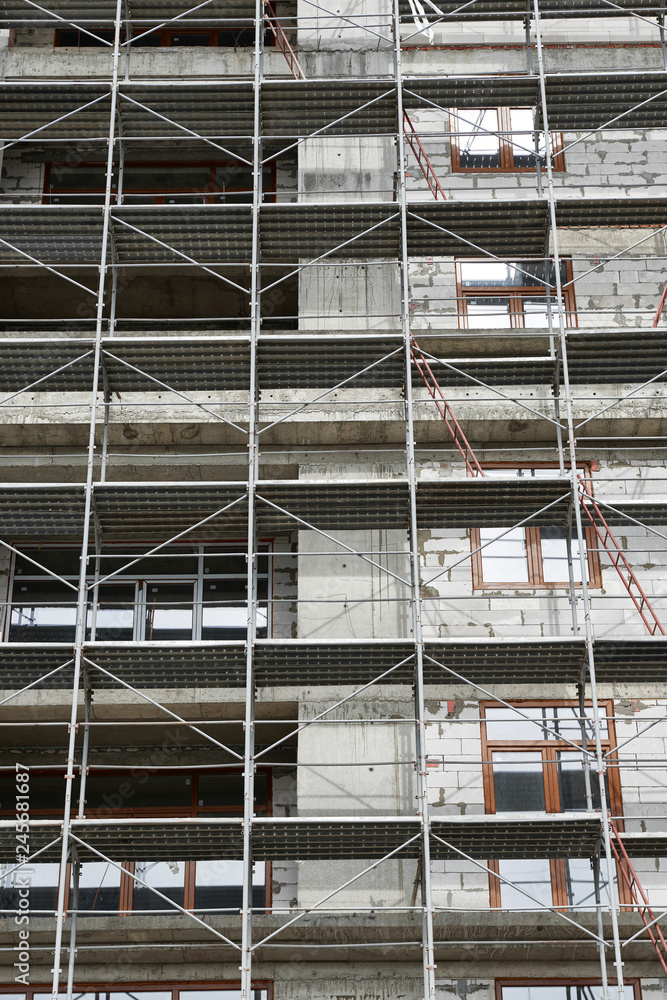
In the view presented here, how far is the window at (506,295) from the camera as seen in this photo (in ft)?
61.8

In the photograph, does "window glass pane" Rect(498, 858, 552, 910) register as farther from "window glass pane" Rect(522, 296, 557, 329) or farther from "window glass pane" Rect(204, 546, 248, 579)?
"window glass pane" Rect(522, 296, 557, 329)

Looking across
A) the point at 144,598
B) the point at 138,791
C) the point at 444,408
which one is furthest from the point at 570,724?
the point at 144,598

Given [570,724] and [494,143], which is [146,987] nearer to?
[570,724]

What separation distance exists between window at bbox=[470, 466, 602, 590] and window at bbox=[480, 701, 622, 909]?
1.79 meters

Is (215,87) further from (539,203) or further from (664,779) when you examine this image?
(664,779)

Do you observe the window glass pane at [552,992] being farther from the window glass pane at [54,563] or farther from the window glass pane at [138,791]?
the window glass pane at [54,563]

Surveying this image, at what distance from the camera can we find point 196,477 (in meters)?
18.2

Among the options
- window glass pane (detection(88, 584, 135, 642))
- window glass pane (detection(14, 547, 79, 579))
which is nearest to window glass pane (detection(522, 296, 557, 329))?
window glass pane (detection(88, 584, 135, 642))

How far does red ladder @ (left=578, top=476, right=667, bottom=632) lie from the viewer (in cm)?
1602

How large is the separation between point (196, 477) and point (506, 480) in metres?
5.06

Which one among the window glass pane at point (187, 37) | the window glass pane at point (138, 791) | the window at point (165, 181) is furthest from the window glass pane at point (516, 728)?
the window glass pane at point (187, 37)

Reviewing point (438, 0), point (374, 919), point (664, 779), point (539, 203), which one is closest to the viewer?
point (374, 919)

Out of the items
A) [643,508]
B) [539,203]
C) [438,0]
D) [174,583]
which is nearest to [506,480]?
[643,508]

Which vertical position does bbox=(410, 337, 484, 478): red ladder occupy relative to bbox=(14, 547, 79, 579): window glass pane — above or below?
above
